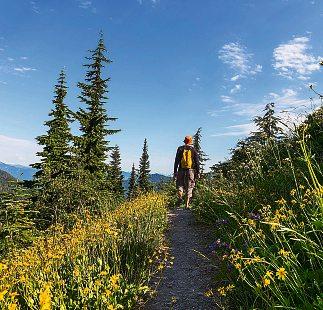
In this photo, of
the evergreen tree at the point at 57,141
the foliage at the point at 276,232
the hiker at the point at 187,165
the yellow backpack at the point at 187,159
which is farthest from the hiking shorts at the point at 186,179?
the evergreen tree at the point at 57,141

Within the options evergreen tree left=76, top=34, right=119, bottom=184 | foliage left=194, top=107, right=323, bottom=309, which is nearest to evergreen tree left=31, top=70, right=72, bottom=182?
evergreen tree left=76, top=34, right=119, bottom=184

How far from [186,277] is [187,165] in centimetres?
701

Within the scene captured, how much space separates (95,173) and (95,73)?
8703 millimetres

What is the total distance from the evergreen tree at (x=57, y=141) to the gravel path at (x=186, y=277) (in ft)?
55.5

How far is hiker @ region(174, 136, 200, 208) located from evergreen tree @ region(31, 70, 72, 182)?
42.0 feet

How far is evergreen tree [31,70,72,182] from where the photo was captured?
25.2m

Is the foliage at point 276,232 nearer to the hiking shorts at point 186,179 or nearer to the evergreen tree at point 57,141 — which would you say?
the hiking shorts at point 186,179

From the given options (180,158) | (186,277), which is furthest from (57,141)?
(186,277)

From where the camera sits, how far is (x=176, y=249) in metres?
7.92

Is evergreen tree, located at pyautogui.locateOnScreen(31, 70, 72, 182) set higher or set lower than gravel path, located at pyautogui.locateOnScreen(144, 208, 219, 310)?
higher

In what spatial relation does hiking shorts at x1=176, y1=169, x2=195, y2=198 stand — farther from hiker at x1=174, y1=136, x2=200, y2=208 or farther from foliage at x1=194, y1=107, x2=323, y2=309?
foliage at x1=194, y1=107, x2=323, y2=309

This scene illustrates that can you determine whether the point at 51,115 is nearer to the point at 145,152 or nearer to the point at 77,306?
the point at 77,306

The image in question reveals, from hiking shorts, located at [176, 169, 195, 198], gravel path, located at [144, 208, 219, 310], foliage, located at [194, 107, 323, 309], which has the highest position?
hiking shorts, located at [176, 169, 195, 198]

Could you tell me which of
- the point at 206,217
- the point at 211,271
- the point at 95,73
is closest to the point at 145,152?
the point at 95,73
